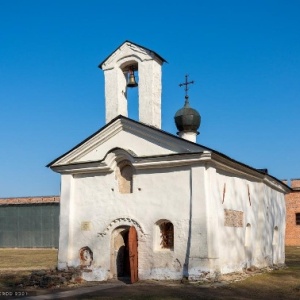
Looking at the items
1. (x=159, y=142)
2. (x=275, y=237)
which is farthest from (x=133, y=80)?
(x=275, y=237)

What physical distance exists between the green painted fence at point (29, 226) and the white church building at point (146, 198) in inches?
837

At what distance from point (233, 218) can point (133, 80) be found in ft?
17.3

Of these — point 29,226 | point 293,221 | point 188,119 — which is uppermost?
point 188,119

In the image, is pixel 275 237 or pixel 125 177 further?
pixel 275 237

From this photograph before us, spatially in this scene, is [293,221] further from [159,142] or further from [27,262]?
[159,142]

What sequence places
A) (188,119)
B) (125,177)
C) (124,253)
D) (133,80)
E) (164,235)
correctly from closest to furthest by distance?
(164,235) → (125,177) → (124,253) → (133,80) → (188,119)

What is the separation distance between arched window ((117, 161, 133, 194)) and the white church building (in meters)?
0.03

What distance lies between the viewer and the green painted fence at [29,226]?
118ft

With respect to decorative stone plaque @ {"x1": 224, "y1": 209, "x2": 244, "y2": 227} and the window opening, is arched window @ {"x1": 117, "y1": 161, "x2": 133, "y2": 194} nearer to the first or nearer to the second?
the window opening

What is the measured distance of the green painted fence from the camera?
3609 centimetres

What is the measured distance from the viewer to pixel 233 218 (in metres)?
15.3

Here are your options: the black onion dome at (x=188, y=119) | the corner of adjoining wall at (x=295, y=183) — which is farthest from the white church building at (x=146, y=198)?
the corner of adjoining wall at (x=295, y=183)

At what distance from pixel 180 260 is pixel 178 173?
238 cm

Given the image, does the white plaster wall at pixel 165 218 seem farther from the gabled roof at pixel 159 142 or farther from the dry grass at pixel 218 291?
the dry grass at pixel 218 291
